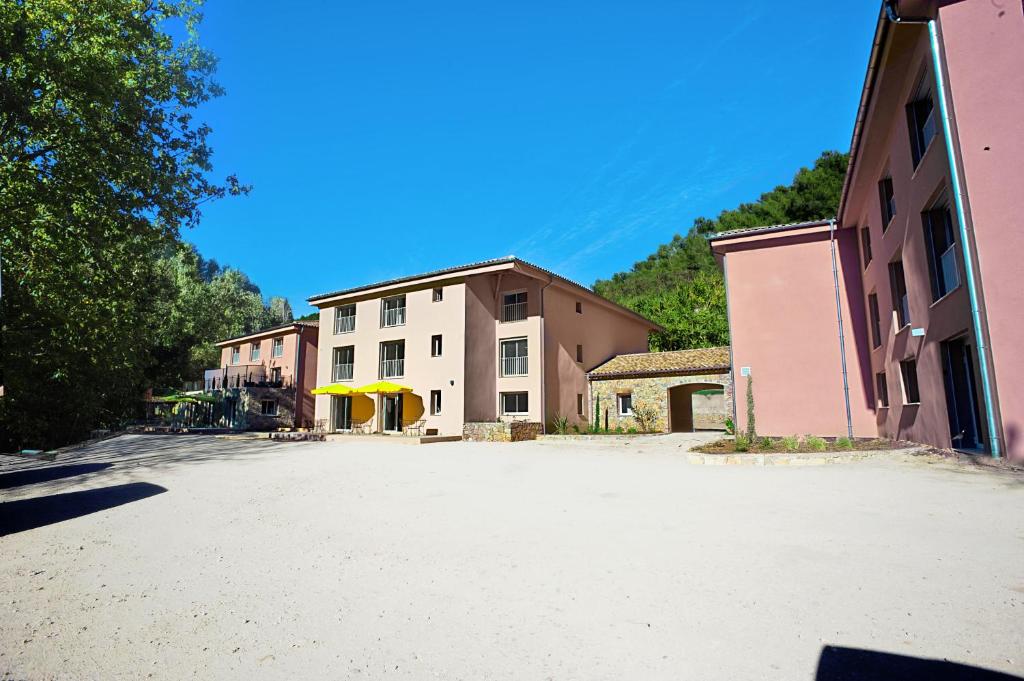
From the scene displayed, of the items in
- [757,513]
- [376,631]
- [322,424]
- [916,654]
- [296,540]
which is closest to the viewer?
[916,654]

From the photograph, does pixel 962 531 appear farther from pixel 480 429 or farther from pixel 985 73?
pixel 480 429

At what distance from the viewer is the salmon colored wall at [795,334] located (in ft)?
50.3

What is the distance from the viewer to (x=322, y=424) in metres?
26.2

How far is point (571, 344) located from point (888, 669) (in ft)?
72.9

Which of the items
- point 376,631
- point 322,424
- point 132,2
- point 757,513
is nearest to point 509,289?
point 322,424

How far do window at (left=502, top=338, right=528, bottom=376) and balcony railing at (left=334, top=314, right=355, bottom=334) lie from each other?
28.5ft

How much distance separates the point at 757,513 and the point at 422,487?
4722 mm

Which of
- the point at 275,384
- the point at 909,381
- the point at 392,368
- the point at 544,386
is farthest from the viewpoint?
the point at 275,384

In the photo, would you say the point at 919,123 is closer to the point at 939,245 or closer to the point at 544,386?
the point at 939,245

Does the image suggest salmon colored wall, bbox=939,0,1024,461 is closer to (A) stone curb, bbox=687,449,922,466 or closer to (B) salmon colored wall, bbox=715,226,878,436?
(A) stone curb, bbox=687,449,922,466

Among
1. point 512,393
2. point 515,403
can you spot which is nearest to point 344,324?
point 512,393

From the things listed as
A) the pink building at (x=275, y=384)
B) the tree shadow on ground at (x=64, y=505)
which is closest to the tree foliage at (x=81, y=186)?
the tree shadow on ground at (x=64, y=505)

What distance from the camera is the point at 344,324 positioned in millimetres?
27375

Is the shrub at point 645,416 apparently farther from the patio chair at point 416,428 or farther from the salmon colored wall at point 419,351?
the patio chair at point 416,428
